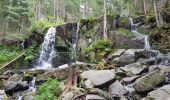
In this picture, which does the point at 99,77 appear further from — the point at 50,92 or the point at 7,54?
the point at 7,54

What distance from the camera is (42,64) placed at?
24516 millimetres

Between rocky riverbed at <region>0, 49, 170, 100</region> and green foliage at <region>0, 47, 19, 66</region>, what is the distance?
4.89 meters

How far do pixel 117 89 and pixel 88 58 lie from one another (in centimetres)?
803

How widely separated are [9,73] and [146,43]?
9753mm

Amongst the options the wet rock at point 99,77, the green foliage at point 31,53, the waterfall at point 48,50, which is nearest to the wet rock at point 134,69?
the wet rock at point 99,77

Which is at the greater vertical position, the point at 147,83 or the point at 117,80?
the point at 147,83

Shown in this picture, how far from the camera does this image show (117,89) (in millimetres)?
12508

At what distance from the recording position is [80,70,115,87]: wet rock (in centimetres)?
1285

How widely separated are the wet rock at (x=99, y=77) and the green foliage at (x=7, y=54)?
Result: 1097cm

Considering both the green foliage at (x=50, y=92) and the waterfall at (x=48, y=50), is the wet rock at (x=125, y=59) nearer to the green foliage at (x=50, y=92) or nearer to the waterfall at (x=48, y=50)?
the green foliage at (x=50, y=92)

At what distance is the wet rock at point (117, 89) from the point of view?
12.2 meters

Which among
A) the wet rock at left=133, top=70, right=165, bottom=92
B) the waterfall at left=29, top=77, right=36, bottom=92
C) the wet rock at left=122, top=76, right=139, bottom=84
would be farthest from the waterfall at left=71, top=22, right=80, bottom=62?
Answer: the wet rock at left=133, top=70, right=165, bottom=92

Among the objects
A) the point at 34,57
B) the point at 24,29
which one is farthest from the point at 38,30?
the point at 24,29

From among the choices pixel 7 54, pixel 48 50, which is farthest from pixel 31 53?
pixel 7 54
